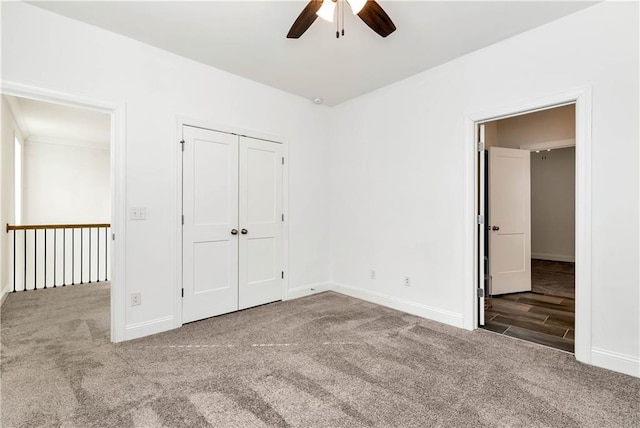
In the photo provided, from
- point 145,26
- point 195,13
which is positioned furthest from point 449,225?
point 145,26

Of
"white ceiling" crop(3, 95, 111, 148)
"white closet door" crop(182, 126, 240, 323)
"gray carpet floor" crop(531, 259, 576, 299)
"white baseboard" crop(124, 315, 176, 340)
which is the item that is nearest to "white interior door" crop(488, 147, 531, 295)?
"gray carpet floor" crop(531, 259, 576, 299)

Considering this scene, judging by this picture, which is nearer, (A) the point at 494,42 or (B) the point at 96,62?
(B) the point at 96,62

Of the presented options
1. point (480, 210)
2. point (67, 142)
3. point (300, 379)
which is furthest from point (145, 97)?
point (67, 142)

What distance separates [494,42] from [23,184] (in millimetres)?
8254

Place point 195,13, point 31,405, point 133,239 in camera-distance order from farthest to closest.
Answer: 1. point 133,239
2. point 195,13
3. point 31,405

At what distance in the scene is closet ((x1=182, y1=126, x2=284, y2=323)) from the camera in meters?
3.29

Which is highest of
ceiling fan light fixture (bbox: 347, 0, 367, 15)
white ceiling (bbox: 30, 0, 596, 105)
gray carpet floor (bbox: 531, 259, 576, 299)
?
white ceiling (bbox: 30, 0, 596, 105)

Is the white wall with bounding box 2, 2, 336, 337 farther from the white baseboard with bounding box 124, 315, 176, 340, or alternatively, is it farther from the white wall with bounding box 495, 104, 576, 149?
the white wall with bounding box 495, 104, 576, 149

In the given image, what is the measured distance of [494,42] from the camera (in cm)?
288

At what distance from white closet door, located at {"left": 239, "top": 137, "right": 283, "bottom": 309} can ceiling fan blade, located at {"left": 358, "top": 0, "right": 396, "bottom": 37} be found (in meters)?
2.04

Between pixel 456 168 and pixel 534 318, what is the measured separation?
1.91 metres

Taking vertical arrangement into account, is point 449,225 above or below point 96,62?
below

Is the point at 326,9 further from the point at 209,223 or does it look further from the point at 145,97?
the point at 209,223

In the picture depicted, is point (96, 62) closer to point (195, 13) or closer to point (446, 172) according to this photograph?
point (195, 13)
